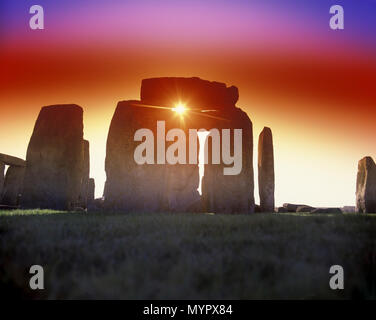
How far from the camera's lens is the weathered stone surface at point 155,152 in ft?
36.0

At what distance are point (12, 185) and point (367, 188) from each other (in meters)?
16.2

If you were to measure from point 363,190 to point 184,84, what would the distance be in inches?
343

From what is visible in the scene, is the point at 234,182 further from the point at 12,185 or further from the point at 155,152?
the point at 12,185

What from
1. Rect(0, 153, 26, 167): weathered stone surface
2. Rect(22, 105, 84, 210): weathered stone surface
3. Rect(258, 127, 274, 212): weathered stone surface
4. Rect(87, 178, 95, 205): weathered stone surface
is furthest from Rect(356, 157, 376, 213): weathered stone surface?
Rect(0, 153, 26, 167): weathered stone surface

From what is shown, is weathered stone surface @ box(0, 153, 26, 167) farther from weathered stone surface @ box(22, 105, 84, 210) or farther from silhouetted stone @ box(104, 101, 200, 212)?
silhouetted stone @ box(104, 101, 200, 212)

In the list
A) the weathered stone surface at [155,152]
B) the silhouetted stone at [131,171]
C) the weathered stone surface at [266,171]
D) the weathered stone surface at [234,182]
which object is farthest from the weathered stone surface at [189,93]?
the weathered stone surface at [266,171]

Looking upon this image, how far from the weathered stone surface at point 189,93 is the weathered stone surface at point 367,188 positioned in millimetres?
6520

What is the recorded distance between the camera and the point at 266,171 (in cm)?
1433

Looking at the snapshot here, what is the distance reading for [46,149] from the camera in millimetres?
12281

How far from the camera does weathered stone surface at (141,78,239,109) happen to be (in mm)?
12109

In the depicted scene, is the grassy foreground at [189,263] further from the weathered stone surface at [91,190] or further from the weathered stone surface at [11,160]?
the weathered stone surface at [91,190]

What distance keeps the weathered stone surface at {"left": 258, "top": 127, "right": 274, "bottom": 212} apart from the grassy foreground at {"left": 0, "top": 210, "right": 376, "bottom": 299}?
944cm
